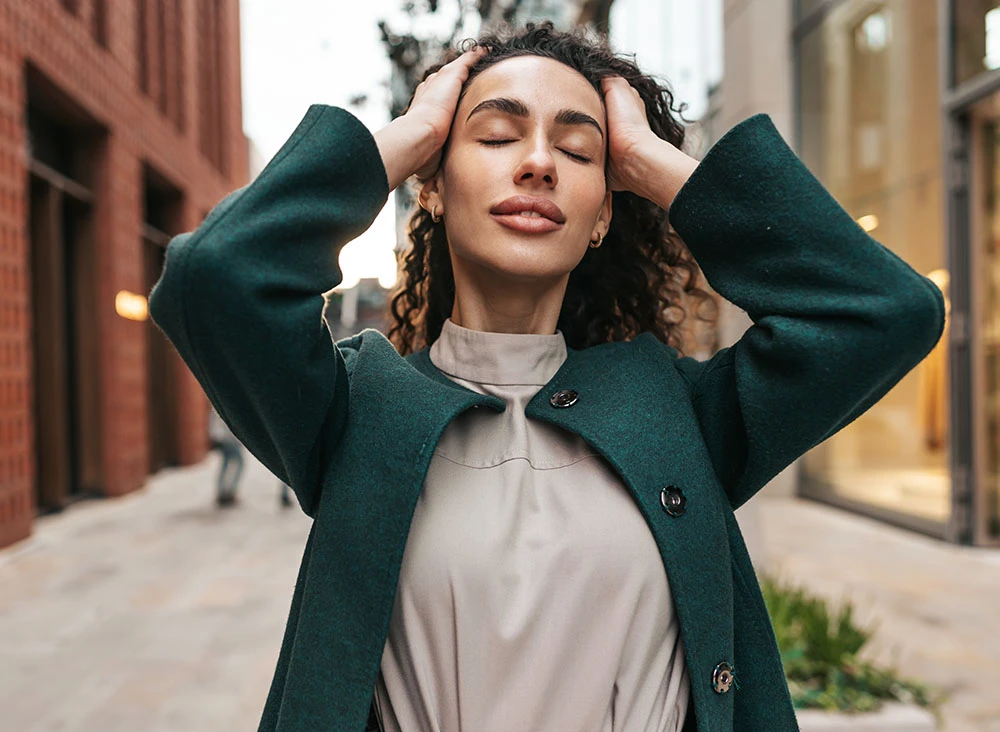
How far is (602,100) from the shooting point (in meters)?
1.46

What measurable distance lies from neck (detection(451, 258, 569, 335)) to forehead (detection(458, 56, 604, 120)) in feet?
0.82

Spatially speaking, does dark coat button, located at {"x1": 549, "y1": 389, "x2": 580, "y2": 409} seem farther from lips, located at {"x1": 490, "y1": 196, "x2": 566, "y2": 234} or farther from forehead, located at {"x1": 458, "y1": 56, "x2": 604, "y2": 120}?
forehead, located at {"x1": 458, "y1": 56, "x2": 604, "y2": 120}

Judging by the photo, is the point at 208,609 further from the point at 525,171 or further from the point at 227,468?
the point at 525,171

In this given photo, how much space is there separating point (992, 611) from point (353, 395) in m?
5.21

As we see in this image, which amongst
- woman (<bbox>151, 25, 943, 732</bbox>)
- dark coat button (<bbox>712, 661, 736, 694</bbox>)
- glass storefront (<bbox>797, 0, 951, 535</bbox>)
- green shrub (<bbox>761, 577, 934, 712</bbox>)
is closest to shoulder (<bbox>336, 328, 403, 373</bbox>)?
woman (<bbox>151, 25, 943, 732</bbox>)

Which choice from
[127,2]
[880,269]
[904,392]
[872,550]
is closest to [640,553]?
[880,269]

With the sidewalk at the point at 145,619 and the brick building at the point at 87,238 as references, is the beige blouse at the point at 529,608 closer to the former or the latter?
the sidewalk at the point at 145,619

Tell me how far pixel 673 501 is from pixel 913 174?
318 inches

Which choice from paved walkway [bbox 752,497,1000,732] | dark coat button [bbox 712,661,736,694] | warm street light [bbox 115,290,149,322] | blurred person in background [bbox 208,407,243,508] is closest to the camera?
dark coat button [bbox 712,661,736,694]

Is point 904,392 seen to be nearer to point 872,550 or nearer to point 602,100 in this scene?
point 872,550

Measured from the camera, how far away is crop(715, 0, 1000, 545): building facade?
721 cm

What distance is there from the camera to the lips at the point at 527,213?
129 centimetres

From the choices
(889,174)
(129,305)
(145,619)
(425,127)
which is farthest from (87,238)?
(425,127)

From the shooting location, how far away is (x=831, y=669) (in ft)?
10.8
